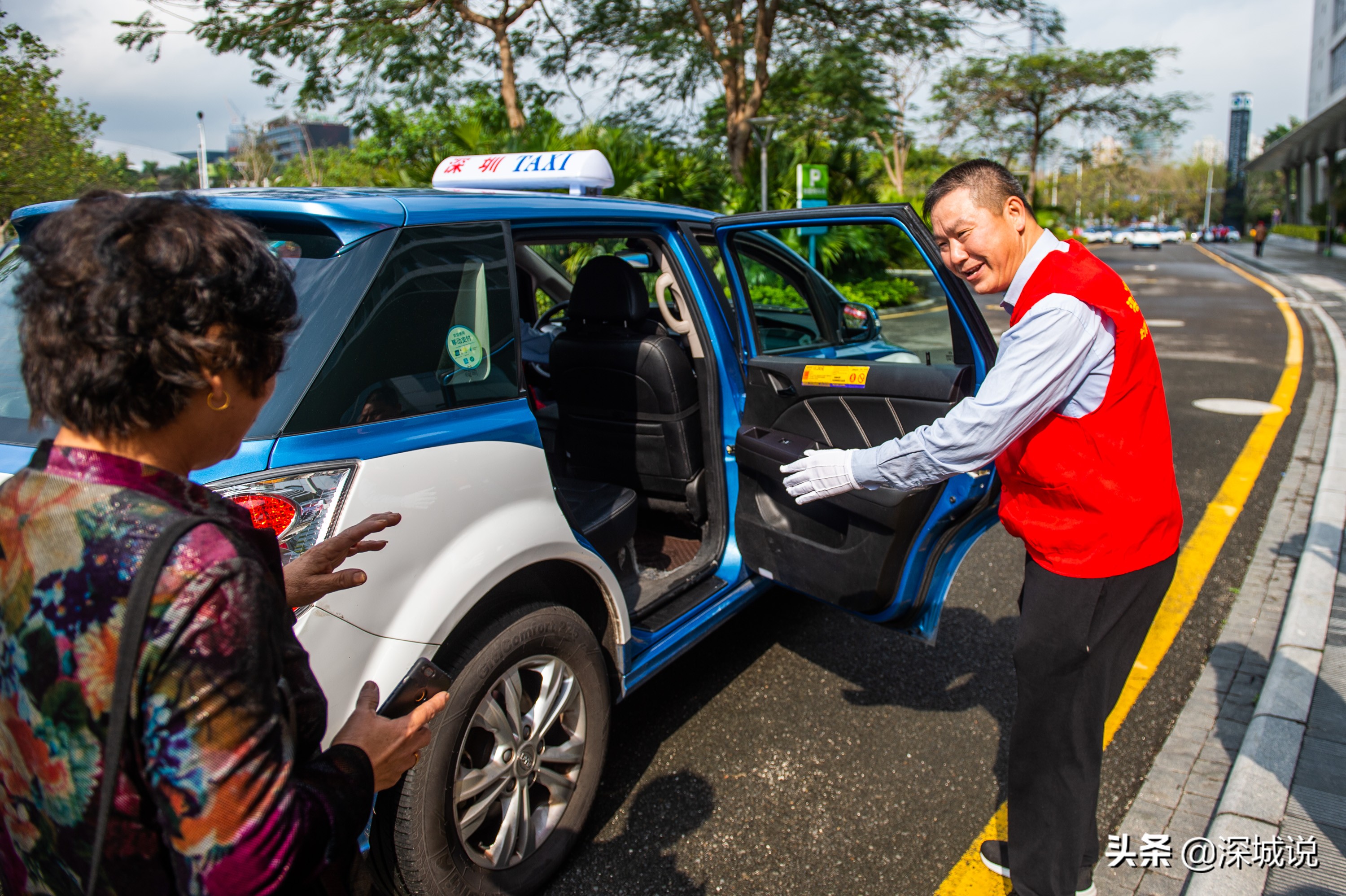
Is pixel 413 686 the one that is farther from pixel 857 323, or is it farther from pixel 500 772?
pixel 857 323

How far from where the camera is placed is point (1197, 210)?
105 m

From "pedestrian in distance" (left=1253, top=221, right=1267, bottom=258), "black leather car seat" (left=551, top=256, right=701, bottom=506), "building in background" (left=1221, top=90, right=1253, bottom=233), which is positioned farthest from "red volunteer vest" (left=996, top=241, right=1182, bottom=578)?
"building in background" (left=1221, top=90, right=1253, bottom=233)

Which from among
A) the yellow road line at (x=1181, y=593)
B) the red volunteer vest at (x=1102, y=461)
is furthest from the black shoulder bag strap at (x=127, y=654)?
the yellow road line at (x=1181, y=593)

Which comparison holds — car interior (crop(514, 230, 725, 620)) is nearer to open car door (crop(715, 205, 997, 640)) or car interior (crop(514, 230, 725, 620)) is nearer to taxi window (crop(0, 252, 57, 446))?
open car door (crop(715, 205, 997, 640))

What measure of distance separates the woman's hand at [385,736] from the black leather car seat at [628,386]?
83.8 inches

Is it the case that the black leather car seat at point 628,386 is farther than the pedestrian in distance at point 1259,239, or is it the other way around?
the pedestrian in distance at point 1259,239

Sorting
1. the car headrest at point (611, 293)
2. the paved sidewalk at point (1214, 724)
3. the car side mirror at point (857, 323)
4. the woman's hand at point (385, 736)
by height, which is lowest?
the paved sidewalk at point (1214, 724)

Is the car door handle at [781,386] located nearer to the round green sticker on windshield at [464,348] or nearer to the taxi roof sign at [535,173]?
the taxi roof sign at [535,173]

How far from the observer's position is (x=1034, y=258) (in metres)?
2.05

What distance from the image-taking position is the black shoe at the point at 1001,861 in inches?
91.2

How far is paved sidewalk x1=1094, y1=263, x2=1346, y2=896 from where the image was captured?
248 cm

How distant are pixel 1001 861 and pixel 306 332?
227 centimetres

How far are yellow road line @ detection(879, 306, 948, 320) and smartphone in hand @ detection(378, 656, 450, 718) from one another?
12872mm

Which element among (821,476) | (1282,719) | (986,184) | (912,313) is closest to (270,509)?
(821,476)
